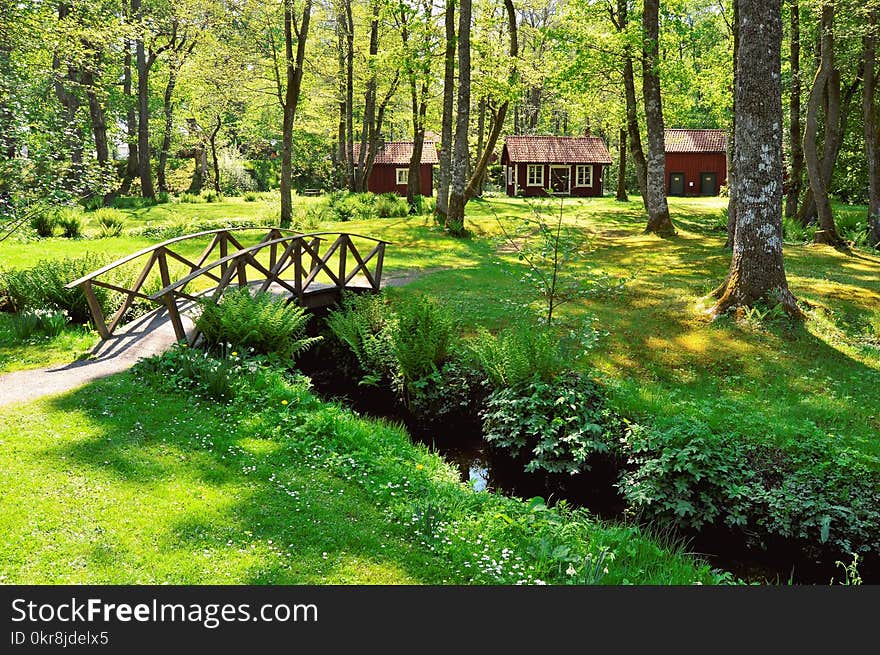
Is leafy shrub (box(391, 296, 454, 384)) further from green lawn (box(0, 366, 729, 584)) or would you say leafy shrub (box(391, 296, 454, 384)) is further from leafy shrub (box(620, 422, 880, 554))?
leafy shrub (box(620, 422, 880, 554))

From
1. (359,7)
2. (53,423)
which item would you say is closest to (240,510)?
(53,423)

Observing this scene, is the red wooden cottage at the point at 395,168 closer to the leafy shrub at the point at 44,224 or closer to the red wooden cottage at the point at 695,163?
the red wooden cottage at the point at 695,163

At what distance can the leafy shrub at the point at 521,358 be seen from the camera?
791cm

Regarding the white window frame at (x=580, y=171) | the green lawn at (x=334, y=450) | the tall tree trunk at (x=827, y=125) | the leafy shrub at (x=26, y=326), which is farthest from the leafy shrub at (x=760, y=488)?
the white window frame at (x=580, y=171)

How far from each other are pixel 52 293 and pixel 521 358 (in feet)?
21.5

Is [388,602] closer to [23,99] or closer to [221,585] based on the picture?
[221,585]

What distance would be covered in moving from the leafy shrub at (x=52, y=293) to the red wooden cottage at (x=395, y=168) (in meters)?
34.7

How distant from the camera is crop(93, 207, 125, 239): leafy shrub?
56.9ft

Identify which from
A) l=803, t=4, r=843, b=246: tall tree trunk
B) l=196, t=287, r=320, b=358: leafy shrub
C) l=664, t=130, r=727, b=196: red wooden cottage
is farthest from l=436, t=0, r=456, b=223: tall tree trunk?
l=664, t=130, r=727, b=196: red wooden cottage

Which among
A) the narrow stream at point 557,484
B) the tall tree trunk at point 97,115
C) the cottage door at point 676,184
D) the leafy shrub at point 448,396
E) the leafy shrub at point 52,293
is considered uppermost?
the tall tree trunk at point 97,115

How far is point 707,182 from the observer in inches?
1791

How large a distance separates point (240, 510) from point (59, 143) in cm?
775

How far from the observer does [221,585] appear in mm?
3852

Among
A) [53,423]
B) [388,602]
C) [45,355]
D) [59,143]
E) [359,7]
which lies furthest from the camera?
[359,7]
